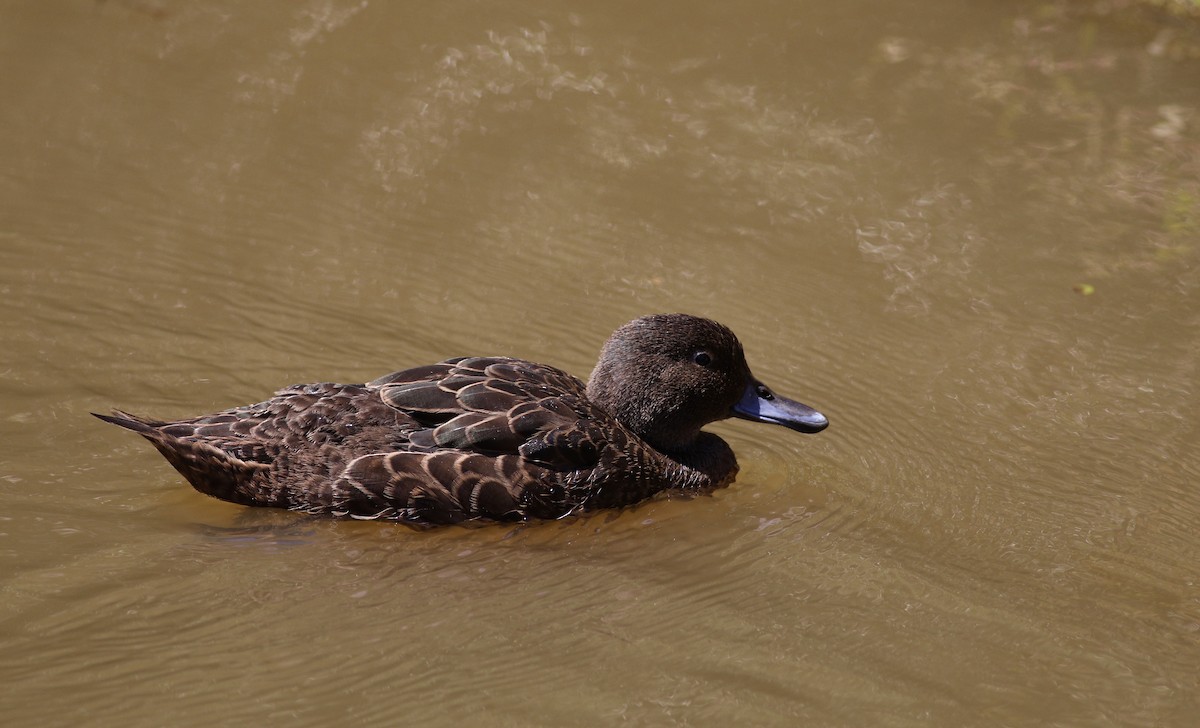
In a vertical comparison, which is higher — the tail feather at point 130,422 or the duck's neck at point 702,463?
the tail feather at point 130,422

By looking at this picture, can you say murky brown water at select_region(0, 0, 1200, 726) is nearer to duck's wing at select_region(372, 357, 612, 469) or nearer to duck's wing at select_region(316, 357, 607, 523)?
duck's wing at select_region(316, 357, 607, 523)

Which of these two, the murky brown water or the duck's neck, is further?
the duck's neck

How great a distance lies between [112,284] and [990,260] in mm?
5078

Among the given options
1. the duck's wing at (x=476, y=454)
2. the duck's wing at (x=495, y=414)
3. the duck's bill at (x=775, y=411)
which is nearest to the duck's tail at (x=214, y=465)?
the duck's wing at (x=476, y=454)

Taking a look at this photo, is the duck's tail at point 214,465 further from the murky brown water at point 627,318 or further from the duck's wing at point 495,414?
the duck's wing at point 495,414

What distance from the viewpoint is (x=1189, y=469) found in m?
6.61

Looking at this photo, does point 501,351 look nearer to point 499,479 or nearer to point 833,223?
point 499,479

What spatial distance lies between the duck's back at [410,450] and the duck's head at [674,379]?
0.38m

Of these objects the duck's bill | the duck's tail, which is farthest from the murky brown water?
the duck's bill

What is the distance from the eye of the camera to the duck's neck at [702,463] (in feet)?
21.5

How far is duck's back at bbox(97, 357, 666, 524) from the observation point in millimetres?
5918

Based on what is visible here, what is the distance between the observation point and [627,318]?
7.57 metres

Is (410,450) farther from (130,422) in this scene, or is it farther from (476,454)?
(130,422)

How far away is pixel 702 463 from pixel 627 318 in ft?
4.12
